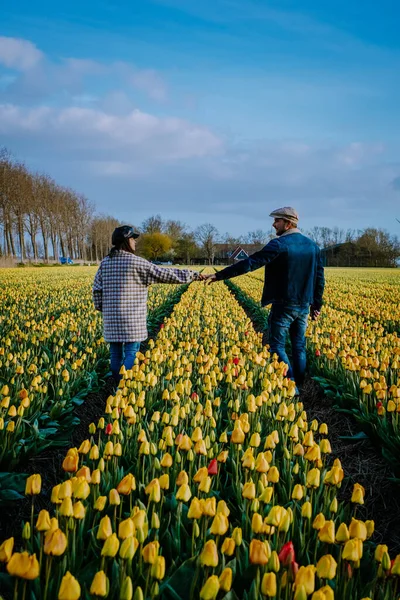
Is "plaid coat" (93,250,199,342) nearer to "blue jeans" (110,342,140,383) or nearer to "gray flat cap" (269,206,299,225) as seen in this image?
"blue jeans" (110,342,140,383)

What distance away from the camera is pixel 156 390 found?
4488 millimetres

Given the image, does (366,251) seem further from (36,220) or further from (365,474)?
(365,474)

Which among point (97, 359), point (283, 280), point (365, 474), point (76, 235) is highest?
point (76, 235)

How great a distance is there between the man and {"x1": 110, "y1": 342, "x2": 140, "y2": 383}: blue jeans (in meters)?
1.14

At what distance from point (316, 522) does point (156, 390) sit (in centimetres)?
268

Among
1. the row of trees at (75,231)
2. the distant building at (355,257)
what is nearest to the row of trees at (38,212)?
the row of trees at (75,231)

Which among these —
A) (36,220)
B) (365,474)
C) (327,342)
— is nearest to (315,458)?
(365,474)

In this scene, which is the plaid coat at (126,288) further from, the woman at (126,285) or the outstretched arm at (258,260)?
the outstretched arm at (258,260)

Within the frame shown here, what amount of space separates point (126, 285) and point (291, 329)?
212cm

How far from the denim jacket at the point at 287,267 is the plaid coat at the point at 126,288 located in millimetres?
714

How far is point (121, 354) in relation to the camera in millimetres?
5449

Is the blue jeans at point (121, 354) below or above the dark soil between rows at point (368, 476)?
above

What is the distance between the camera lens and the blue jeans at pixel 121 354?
17.5 ft

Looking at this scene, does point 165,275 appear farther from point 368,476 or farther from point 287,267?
point 368,476
